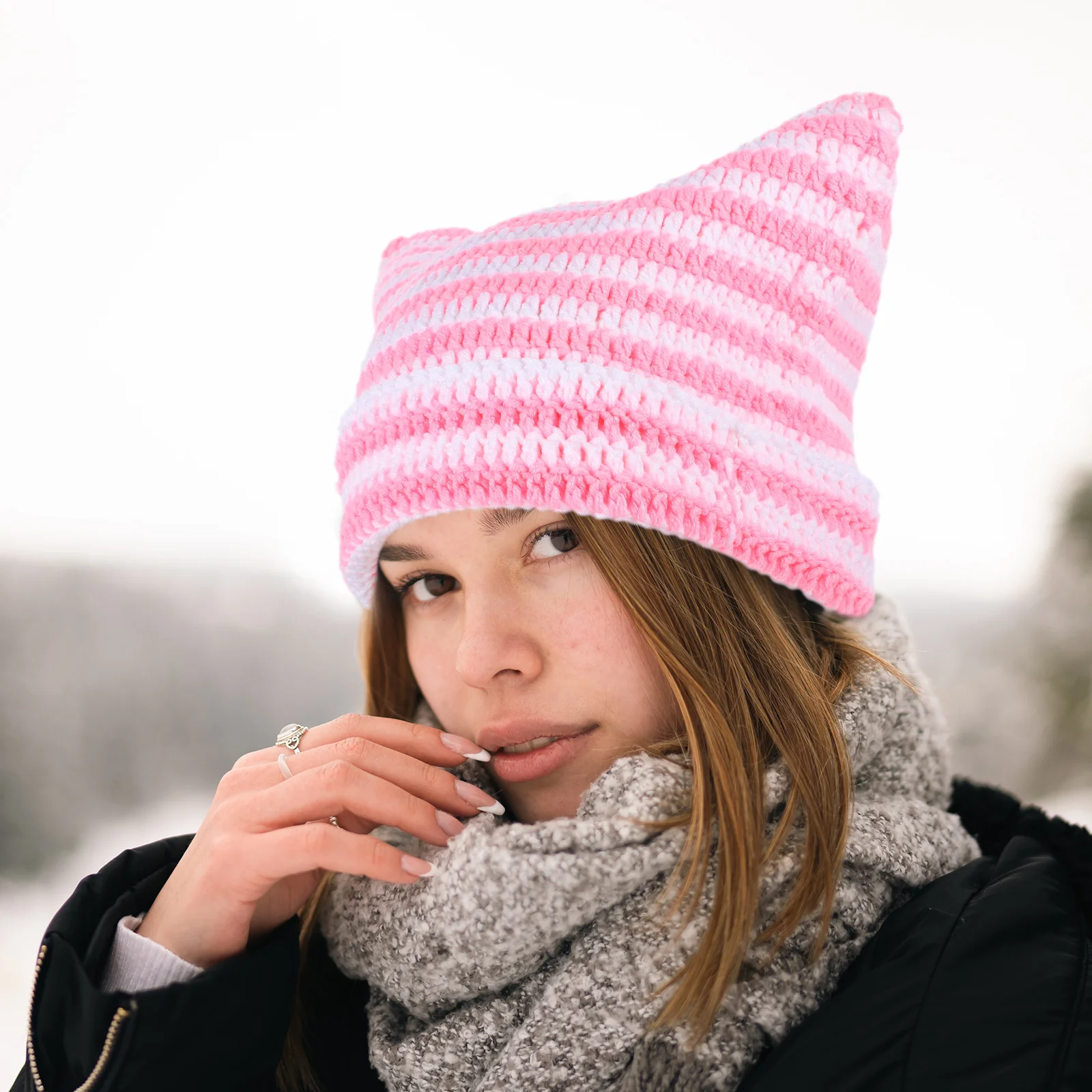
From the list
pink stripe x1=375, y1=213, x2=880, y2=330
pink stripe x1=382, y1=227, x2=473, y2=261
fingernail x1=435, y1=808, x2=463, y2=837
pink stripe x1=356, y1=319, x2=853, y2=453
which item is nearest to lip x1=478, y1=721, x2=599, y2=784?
fingernail x1=435, y1=808, x2=463, y2=837

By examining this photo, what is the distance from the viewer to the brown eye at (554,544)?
1098 millimetres

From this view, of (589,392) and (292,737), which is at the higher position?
(589,392)

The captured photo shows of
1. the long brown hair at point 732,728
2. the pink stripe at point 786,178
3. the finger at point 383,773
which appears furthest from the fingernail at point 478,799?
the pink stripe at point 786,178

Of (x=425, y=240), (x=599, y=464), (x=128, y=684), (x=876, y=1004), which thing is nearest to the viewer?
(x=876, y=1004)

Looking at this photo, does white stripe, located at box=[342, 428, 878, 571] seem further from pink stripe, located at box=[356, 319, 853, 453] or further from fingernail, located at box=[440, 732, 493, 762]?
fingernail, located at box=[440, 732, 493, 762]

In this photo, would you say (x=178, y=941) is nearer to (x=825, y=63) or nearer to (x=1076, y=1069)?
(x=1076, y=1069)

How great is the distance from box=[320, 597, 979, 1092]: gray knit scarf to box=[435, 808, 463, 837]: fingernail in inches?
1.5

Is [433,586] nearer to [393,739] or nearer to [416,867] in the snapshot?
[393,739]

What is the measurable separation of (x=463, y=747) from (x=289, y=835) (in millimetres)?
248

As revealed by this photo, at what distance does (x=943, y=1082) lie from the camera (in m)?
0.82

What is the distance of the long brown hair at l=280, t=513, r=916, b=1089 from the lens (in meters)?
0.95

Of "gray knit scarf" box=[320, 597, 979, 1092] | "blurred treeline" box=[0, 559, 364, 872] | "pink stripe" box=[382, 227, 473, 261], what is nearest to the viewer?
"gray knit scarf" box=[320, 597, 979, 1092]

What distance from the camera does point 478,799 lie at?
3.67 feet

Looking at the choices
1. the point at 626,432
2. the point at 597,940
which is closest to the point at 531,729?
the point at 597,940
